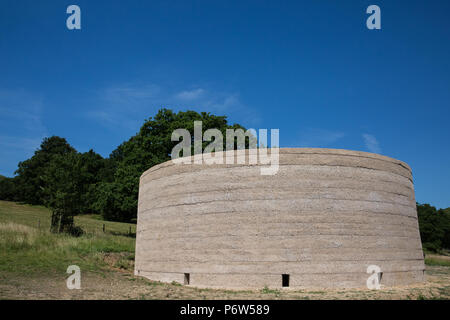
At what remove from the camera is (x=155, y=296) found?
39.2 ft

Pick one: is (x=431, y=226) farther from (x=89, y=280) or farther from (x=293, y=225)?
(x=89, y=280)

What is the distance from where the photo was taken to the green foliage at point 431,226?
2126 inches

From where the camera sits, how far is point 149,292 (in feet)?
41.7

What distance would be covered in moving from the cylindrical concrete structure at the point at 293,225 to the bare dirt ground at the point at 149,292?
0.71 metres

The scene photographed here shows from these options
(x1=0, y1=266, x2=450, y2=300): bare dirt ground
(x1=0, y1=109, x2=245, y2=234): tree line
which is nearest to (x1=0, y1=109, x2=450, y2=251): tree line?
(x1=0, y1=109, x2=245, y2=234): tree line

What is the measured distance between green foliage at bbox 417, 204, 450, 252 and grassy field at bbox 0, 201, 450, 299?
41575mm

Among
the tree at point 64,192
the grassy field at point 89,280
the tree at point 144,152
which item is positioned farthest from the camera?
the tree at point 144,152

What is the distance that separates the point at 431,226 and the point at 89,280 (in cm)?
5403

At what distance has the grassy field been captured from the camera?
38.9 ft

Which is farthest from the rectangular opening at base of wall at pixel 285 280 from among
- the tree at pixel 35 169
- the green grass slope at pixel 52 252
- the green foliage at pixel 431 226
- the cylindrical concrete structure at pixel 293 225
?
the green foliage at pixel 431 226

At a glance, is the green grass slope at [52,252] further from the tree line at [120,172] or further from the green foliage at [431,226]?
the green foliage at [431,226]

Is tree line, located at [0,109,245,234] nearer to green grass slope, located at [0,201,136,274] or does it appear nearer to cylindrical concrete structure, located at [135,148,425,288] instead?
green grass slope, located at [0,201,136,274]

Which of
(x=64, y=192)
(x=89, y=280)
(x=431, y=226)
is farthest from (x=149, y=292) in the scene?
(x=431, y=226)
